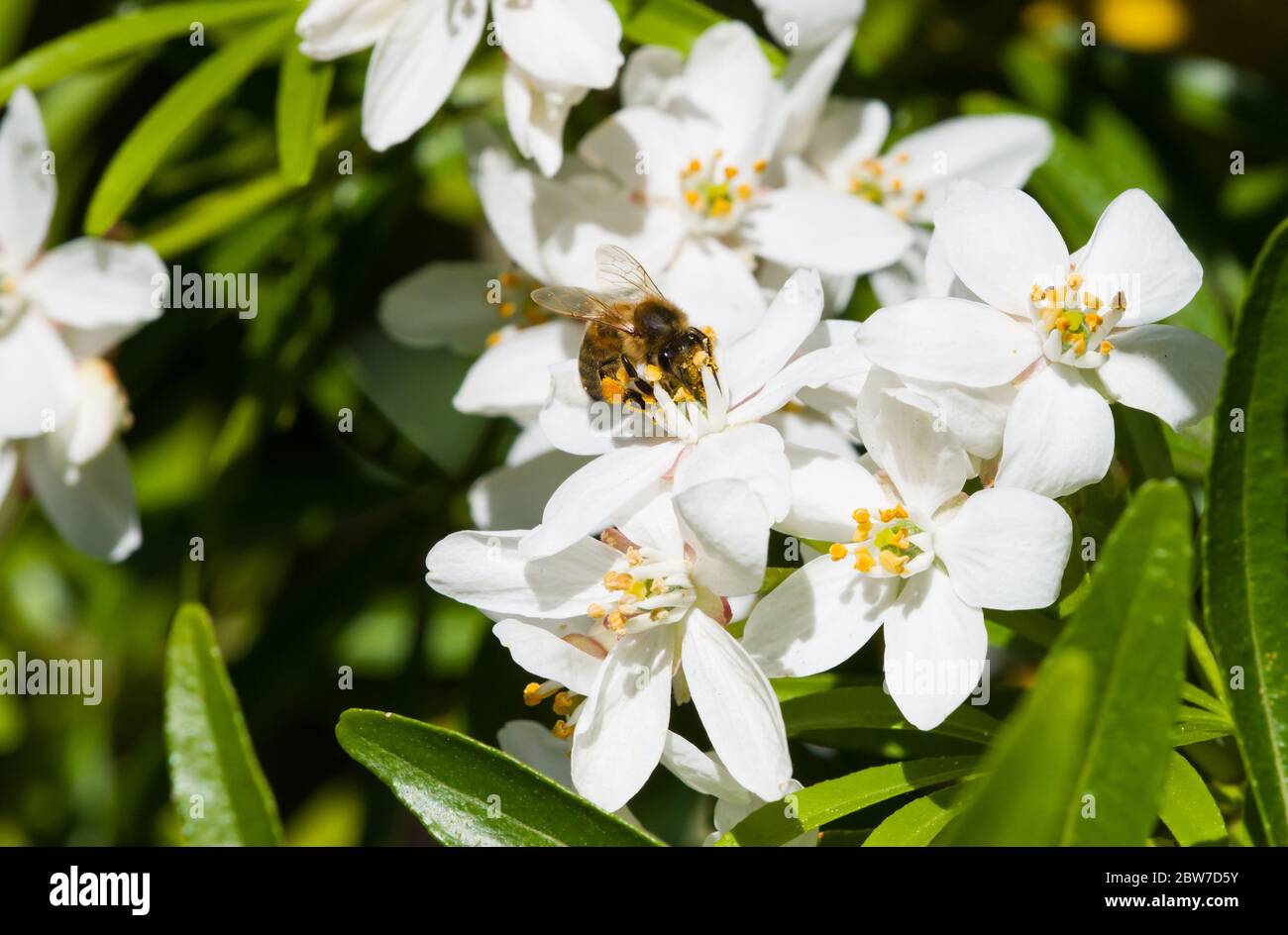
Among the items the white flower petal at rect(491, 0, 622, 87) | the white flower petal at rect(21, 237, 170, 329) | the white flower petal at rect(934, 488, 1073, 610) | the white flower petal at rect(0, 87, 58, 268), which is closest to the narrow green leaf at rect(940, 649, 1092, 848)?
the white flower petal at rect(934, 488, 1073, 610)

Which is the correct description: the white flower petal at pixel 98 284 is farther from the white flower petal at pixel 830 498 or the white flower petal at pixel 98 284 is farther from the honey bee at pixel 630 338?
the white flower petal at pixel 830 498

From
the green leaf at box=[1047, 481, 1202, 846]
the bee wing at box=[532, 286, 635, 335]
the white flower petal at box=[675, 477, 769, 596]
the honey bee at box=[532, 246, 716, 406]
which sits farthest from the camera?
the bee wing at box=[532, 286, 635, 335]

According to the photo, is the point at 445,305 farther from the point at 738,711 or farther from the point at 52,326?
the point at 738,711

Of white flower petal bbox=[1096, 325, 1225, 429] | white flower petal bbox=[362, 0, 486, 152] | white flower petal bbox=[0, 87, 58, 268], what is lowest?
white flower petal bbox=[1096, 325, 1225, 429]

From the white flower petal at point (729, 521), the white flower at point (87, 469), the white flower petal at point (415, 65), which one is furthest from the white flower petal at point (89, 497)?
the white flower petal at point (729, 521)

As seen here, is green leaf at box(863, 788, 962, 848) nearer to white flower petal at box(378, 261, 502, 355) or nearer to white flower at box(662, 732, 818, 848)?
white flower at box(662, 732, 818, 848)

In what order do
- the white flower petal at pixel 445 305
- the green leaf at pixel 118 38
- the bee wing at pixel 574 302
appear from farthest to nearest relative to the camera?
the white flower petal at pixel 445 305
the green leaf at pixel 118 38
the bee wing at pixel 574 302
